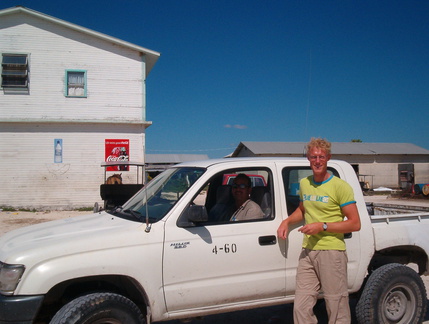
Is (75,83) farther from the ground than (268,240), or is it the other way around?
(75,83)

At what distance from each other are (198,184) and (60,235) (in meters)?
1.28

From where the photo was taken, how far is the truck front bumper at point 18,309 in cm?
309

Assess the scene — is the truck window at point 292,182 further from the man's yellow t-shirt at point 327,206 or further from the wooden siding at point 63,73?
the wooden siding at point 63,73

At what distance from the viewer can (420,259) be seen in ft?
16.3

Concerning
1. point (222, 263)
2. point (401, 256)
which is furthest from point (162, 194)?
point (401, 256)

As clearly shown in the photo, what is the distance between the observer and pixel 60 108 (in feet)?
60.7

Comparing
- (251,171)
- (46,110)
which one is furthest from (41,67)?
(251,171)

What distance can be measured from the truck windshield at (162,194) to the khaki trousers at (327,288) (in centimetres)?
131

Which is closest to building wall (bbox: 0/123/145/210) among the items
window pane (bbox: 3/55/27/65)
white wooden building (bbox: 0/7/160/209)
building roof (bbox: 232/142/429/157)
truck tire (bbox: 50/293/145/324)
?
white wooden building (bbox: 0/7/160/209)

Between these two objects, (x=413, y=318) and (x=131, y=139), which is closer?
(x=413, y=318)

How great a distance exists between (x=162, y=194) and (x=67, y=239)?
1.07m

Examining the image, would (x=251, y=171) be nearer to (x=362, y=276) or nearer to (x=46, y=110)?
(x=362, y=276)

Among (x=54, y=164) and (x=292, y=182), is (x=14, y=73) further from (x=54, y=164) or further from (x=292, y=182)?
(x=292, y=182)

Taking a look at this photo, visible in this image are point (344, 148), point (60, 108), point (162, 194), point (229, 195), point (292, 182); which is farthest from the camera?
point (344, 148)
